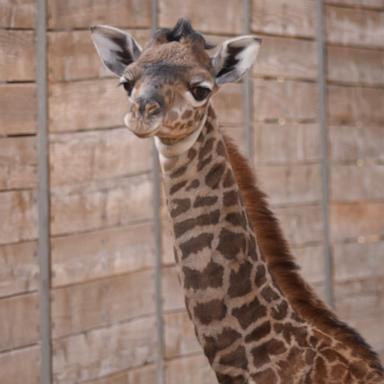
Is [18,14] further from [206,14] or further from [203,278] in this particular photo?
[203,278]

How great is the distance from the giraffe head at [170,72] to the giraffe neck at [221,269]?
0.15 m

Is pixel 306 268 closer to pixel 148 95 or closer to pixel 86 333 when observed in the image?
pixel 86 333

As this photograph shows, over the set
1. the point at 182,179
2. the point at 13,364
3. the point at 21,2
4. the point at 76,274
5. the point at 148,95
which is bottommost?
the point at 13,364

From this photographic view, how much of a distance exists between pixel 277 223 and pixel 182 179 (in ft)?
1.40

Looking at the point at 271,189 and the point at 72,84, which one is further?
the point at 271,189

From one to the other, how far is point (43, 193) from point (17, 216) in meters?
0.21

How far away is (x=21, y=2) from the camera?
5.68m

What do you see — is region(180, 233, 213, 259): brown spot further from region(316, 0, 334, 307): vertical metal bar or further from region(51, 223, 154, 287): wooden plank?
region(316, 0, 334, 307): vertical metal bar

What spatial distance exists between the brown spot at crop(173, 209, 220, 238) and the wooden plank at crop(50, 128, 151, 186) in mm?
2009

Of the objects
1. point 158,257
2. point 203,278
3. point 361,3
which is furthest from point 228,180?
point 361,3

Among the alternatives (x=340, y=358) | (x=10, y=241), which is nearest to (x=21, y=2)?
(x=10, y=241)

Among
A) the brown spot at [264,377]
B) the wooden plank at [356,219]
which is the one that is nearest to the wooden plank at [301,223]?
the wooden plank at [356,219]

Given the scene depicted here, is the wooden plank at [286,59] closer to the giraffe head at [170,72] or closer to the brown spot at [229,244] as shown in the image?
the giraffe head at [170,72]

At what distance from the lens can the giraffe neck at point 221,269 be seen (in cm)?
387
